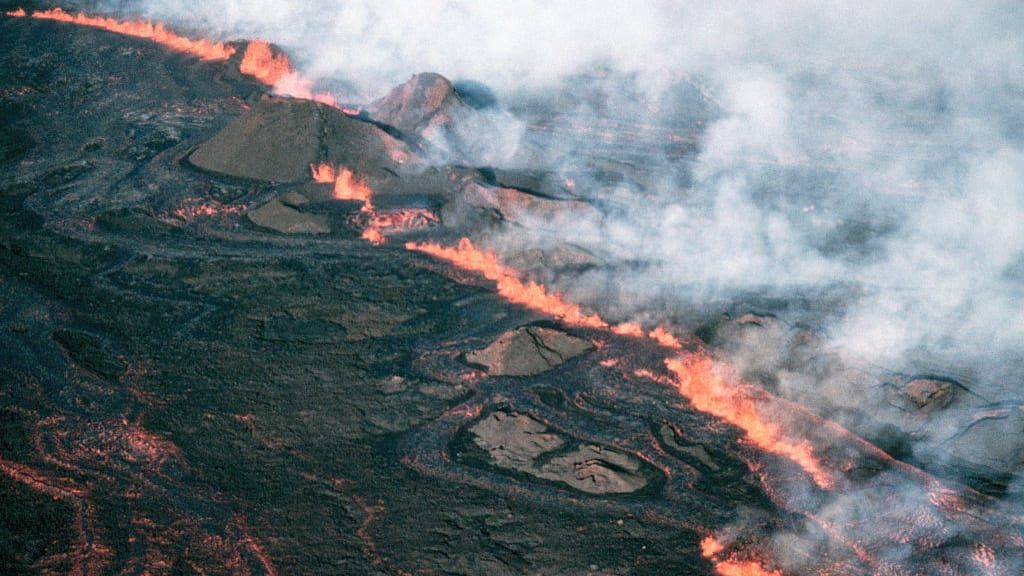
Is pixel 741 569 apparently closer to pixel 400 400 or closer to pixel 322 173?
pixel 400 400

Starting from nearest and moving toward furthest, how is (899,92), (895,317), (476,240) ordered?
(895,317) → (476,240) → (899,92)

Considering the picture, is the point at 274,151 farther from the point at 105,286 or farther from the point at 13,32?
the point at 13,32

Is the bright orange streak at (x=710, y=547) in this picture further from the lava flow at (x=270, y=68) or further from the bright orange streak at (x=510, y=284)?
the lava flow at (x=270, y=68)

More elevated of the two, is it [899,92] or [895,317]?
[899,92]

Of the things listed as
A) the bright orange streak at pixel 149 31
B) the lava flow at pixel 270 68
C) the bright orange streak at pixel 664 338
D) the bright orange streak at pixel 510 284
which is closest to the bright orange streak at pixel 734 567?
the bright orange streak at pixel 664 338

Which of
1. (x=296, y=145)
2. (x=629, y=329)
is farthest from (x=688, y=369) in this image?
(x=296, y=145)

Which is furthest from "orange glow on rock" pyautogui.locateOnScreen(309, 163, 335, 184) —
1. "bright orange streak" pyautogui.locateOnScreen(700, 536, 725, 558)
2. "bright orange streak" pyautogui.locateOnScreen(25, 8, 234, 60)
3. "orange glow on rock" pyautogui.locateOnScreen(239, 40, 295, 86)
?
"bright orange streak" pyautogui.locateOnScreen(700, 536, 725, 558)

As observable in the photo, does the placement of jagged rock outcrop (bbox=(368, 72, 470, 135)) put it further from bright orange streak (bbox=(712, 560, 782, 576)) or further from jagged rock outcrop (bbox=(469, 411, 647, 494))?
bright orange streak (bbox=(712, 560, 782, 576))

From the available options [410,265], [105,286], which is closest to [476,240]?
[410,265]
